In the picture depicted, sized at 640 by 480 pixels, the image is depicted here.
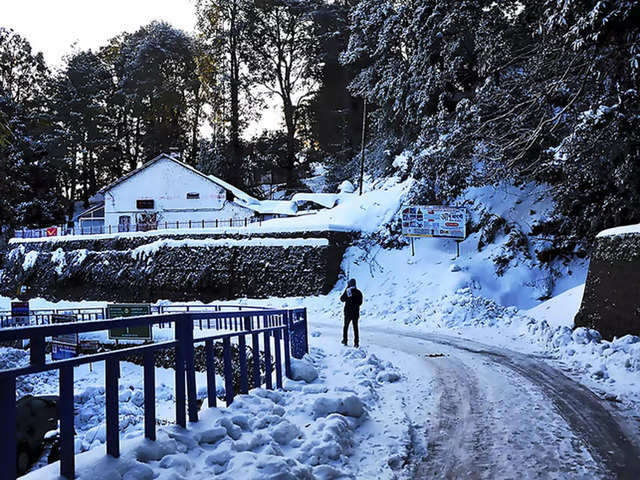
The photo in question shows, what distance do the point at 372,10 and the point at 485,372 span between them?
23.5 metres

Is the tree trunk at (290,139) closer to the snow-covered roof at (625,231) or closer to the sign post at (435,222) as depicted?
the sign post at (435,222)

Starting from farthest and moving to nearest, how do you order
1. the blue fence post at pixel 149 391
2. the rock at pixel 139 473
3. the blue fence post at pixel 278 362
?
the blue fence post at pixel 278 362 → the blue fence post at pixel 149 391 → the rock at pixel 139 473

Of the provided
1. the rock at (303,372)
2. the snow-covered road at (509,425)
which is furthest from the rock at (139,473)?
the rock at (303,372)

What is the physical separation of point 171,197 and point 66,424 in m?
36.0

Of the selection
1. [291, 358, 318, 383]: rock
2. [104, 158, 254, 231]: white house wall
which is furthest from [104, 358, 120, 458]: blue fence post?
[104, 158, 254, 231]: white house wall

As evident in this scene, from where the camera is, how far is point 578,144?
12.9 metres

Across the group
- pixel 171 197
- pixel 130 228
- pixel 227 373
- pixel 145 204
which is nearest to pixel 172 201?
pixel 171 197

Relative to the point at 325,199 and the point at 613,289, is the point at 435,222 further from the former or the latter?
the point at 325,199

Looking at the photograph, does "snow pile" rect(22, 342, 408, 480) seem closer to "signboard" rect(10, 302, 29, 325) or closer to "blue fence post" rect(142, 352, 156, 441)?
"blue fence post" rect(142, 352, 156, 441)


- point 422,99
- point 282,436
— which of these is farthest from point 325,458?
point 422,99

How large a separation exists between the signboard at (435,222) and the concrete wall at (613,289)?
32.6 feet

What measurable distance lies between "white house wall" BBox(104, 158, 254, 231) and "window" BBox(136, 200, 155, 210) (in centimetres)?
19

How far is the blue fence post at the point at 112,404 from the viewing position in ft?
10.7

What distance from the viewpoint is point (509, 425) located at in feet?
18.2
